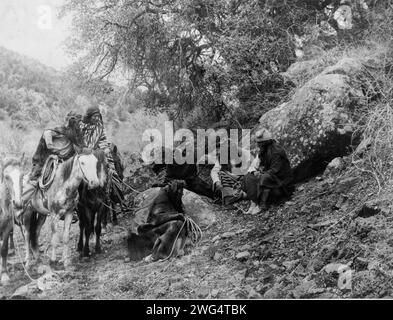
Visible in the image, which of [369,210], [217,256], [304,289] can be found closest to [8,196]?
[217,256]

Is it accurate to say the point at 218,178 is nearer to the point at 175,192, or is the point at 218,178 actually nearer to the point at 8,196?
the point at 175,192

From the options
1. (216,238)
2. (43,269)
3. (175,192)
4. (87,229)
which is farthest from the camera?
(87,229)

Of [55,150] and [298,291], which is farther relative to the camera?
[55,150]

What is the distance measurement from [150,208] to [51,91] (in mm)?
6880

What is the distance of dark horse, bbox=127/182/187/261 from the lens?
290 inches

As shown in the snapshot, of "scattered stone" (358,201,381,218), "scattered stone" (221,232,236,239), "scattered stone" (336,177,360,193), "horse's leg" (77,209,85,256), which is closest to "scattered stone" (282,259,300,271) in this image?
"scattered stone" (358,201,381,218)

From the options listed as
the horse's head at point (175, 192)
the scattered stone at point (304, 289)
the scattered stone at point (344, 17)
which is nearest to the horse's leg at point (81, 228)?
the horse's head at point (175, 192)

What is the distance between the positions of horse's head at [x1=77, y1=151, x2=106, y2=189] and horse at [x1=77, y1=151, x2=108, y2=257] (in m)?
0.26

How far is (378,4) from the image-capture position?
36.3 ft

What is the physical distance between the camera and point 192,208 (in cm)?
855

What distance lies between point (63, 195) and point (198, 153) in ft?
11.5
